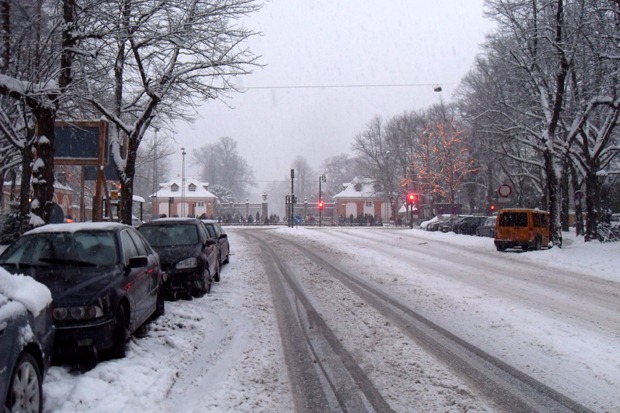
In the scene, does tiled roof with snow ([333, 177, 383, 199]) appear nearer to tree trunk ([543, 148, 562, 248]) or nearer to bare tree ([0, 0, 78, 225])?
tree trunk ([543, 148, 562, 248])

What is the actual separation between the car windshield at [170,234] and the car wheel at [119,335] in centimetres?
524

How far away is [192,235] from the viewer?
11.7 meters

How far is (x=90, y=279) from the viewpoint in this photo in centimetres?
608

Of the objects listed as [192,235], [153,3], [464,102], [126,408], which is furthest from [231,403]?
[464,102]

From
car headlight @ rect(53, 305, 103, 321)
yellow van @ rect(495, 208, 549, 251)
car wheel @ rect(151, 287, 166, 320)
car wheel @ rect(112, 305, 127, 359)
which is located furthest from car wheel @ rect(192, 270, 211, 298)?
yellow van @ rect(495, 208, 549, 251)

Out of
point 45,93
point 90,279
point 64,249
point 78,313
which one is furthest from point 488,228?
point 78,313

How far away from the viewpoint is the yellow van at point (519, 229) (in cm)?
2300

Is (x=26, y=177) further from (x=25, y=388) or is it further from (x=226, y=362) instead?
(x=25, y=388)

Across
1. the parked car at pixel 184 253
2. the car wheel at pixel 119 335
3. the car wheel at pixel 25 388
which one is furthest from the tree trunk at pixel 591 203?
the car wheel at pixel 25 388

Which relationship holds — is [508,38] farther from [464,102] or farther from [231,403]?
[231,403]

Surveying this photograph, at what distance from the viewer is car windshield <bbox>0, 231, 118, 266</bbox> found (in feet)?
21.5

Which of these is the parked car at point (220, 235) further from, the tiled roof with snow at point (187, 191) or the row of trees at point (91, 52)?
the tiled roof with snow at point (187, 191)

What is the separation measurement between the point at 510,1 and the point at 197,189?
7043cm

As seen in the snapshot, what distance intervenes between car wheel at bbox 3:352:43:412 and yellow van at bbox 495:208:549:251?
21.9 metres
